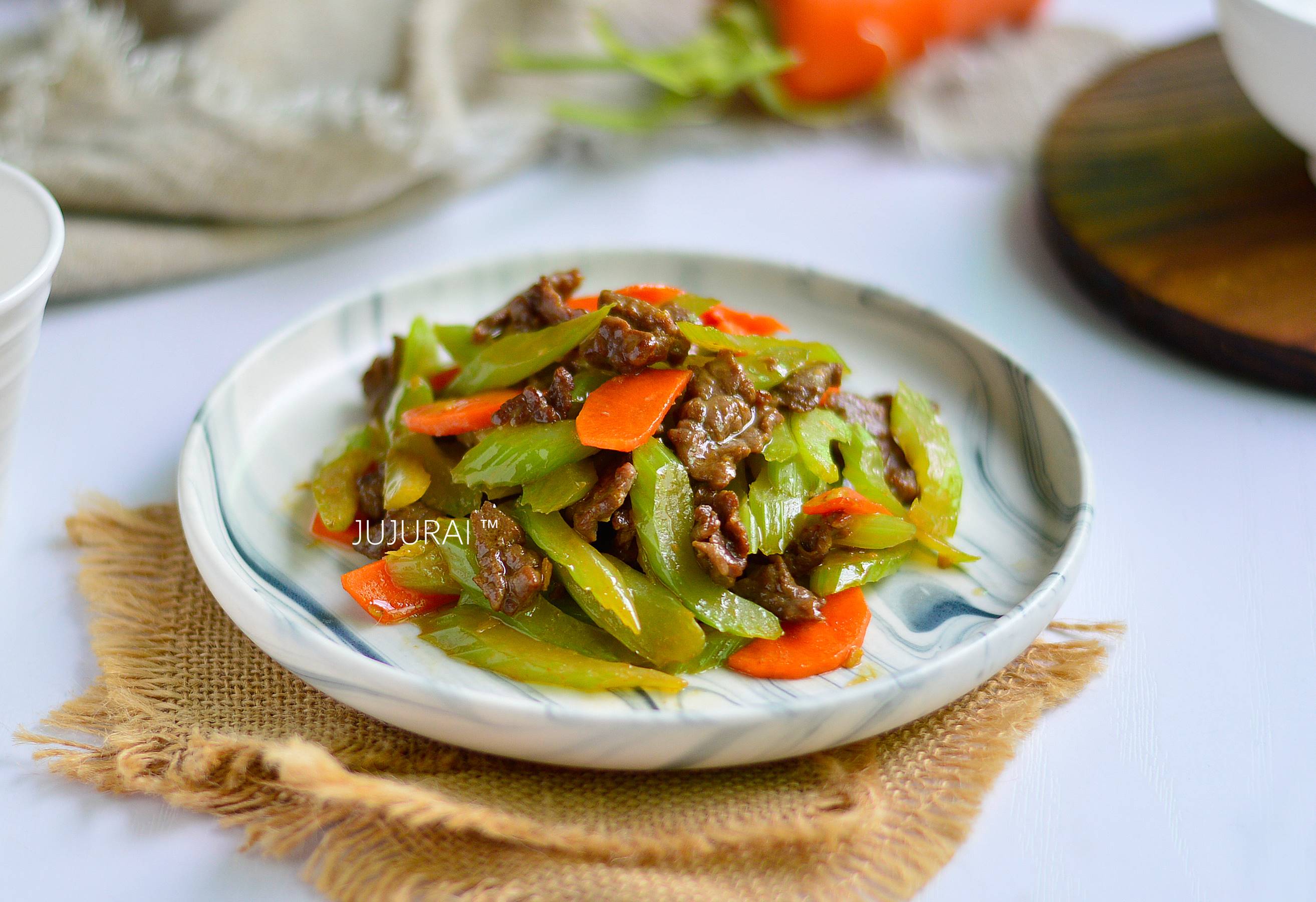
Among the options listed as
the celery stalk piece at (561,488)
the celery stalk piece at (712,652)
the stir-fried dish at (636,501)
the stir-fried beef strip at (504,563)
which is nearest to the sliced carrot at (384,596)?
the stir-fried dish at (636,501)

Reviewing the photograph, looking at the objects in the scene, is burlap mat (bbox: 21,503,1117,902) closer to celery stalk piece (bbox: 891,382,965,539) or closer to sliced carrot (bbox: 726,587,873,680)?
sliced carrot (bbox: 726,587,873,680)

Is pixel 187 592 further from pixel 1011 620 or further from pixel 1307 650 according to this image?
pixel 1307 650

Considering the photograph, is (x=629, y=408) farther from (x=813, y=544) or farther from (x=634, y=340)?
(x=813, y=544)

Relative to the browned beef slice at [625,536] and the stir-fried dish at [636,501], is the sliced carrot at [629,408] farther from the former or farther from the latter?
the browned beef slice at [625,536]

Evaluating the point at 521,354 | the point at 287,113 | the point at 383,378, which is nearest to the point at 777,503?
the point at 521,354

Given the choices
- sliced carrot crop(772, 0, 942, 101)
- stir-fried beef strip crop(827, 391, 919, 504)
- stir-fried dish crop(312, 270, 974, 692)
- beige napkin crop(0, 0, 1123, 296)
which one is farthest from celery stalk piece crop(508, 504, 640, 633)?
sliced carrot crop(772, 0, 942, 101)
